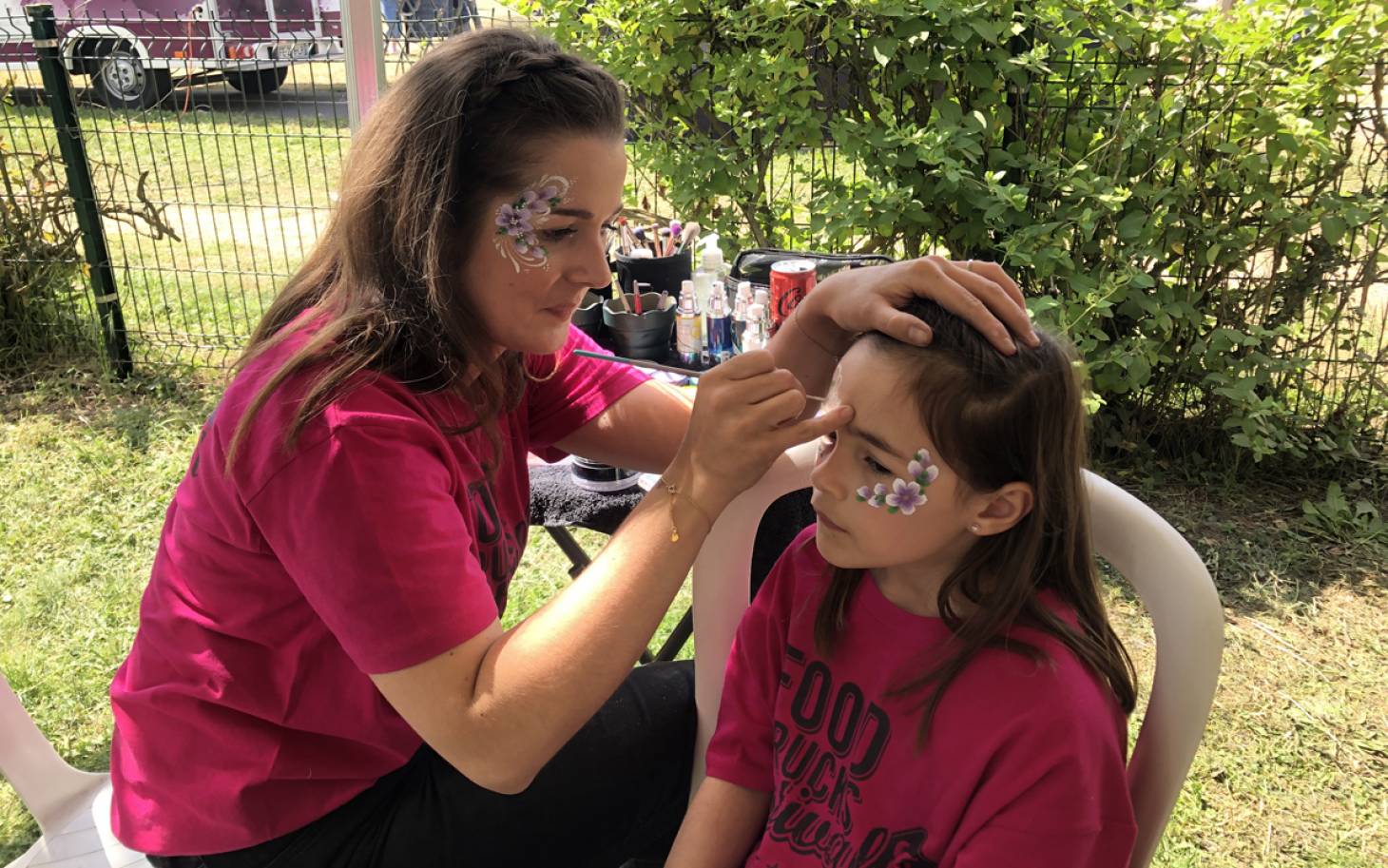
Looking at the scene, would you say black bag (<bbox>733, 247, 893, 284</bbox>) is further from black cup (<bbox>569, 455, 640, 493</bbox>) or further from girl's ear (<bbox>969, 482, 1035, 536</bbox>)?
girl's ear (<bbox>969, 482, 1035, 536</bbox>)

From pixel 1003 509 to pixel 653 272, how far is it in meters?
1.42

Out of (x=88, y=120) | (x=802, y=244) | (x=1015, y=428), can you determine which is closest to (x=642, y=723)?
(x=1015, y=428)

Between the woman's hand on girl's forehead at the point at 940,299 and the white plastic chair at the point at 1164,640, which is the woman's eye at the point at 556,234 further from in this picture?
the white plastic chair at the point at 1164,640

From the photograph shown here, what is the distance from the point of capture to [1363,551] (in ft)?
10.8

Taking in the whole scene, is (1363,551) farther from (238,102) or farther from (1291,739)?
(238,102)

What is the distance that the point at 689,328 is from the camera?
7.55ft

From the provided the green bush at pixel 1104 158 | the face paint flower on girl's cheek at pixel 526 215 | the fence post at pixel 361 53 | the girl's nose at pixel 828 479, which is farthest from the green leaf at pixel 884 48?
the girl's nose at pixel 828 479

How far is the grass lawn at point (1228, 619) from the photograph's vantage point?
2377mm

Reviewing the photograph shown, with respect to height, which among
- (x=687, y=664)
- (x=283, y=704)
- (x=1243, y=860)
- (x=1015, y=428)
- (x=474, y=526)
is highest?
(x=1015, y=428)

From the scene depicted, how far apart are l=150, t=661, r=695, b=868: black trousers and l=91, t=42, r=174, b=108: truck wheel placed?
399cm

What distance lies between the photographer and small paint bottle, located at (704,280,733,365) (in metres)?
2.28

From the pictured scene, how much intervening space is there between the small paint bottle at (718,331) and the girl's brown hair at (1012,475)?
1046mm

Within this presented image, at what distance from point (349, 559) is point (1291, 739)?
240 centimetres

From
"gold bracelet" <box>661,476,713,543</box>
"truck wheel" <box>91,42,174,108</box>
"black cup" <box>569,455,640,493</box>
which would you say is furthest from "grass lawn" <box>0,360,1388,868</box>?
"gold bracelet" <box>661,476,713,543</box>
